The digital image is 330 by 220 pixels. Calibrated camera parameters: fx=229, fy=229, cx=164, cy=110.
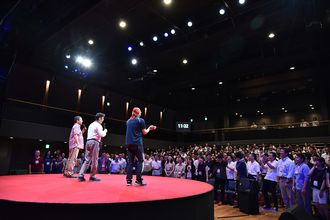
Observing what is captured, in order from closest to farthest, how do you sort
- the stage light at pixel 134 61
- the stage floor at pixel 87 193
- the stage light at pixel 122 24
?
the stage floor at pixel 87 193
the stage light at pixel 122 24
the stage light at pixel 134 61

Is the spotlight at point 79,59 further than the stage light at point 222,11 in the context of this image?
Yes

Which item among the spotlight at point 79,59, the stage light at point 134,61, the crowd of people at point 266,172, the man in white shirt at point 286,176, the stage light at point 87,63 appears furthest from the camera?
the stage light at point 134,61

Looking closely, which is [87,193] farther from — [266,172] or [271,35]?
[271,35]

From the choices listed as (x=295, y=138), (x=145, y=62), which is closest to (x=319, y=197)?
(x=145, y=62)

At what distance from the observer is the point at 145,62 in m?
13.1

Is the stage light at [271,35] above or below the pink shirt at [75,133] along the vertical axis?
above

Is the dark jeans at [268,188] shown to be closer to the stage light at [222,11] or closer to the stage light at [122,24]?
the stage light at [222,11]

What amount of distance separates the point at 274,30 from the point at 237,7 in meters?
2.43

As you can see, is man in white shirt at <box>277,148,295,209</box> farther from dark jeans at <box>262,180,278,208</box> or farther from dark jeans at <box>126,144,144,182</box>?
dark jeans at <box>126,144,144,182</box>

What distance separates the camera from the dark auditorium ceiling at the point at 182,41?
7.93 metres

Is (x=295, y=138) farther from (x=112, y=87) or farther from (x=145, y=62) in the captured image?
(x=112, y=87)

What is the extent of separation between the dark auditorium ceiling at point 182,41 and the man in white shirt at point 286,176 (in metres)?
4.79

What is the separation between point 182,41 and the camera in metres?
10.6

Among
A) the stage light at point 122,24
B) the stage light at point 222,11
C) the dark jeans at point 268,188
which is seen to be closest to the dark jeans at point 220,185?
the dark jeans at point 268,188
